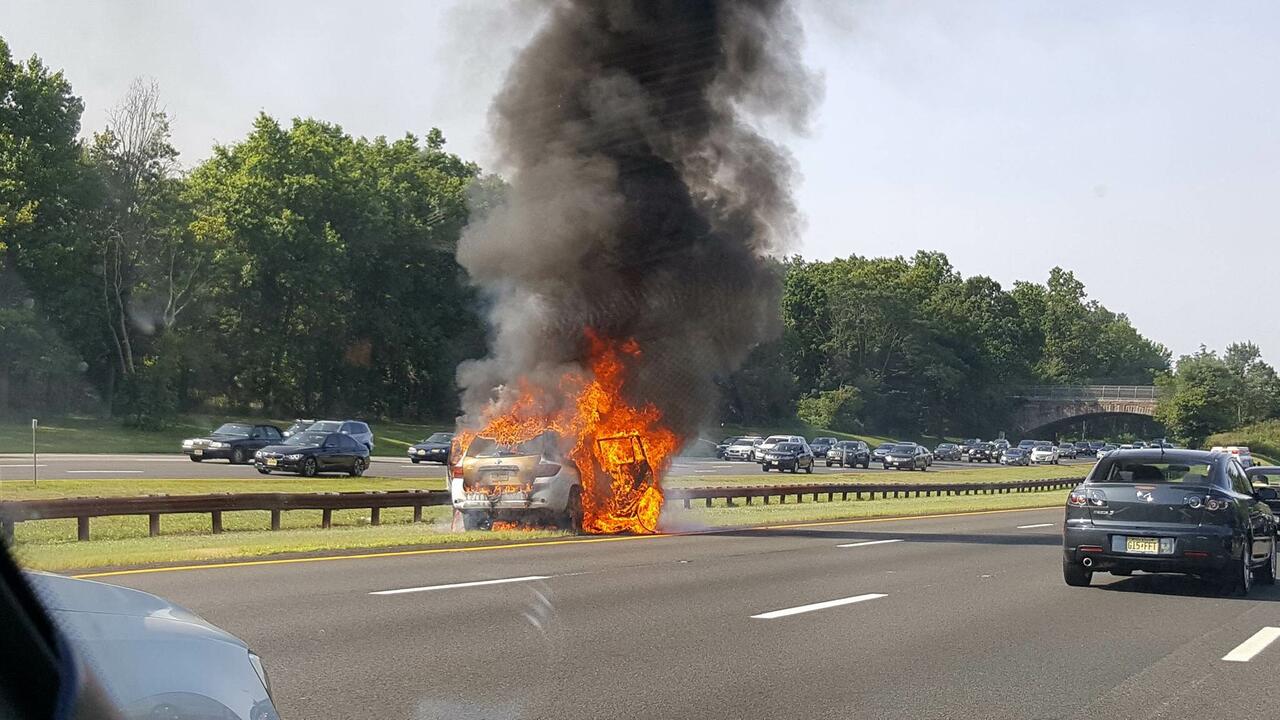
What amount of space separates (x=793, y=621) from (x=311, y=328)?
68.0 m

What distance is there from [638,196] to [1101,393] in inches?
4948

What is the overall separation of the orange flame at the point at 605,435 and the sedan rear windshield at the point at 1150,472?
365 inches

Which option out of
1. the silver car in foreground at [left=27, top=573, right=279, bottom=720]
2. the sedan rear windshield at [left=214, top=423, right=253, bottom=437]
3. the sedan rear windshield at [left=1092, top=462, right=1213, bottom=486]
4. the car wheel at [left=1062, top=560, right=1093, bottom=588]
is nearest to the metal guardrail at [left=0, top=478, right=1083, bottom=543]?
the silver car in foreground at [left=27, top=573, right=279, bottom=720]

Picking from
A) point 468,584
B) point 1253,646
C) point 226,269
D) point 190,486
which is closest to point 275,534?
point 468,584

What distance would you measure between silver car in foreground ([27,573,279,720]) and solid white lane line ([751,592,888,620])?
7839mm

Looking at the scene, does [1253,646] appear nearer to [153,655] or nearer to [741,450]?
[153,655]

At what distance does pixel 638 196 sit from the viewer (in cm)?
2473

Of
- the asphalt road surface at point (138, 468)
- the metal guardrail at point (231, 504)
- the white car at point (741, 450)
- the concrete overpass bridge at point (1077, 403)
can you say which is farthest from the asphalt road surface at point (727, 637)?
the concrete overpass bridge at point (1077, 403)

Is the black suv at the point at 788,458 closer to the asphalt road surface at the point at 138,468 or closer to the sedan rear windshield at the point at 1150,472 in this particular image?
the asphalt road surface at the point at 138,468

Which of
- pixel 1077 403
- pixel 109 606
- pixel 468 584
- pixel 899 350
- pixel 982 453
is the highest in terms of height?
pixel 899 350

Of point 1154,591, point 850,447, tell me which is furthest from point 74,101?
point 1154,591

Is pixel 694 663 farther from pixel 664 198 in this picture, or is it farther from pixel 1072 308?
pixel 1072 308

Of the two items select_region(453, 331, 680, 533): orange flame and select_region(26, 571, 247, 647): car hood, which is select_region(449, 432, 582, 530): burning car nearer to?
select_region(453, 331, 680, 533): orange flame

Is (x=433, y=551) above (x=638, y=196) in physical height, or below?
below
